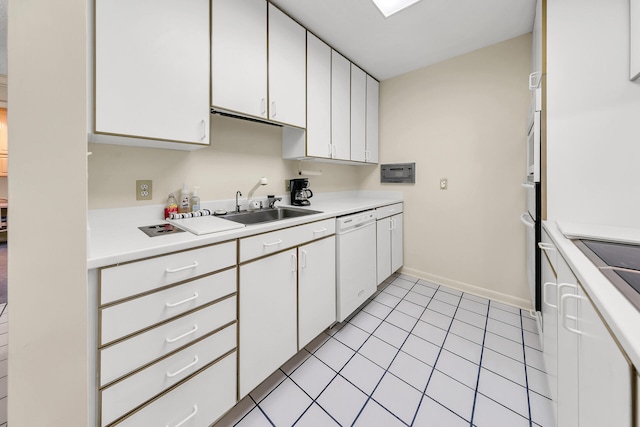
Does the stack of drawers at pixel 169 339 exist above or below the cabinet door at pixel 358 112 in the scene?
below

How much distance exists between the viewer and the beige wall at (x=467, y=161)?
2125 millimetres

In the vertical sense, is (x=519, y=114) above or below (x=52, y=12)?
above

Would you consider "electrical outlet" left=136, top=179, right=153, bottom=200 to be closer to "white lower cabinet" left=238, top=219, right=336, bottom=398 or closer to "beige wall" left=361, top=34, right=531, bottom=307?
"white lower cabinet" left=238, top=219, right=336, bottom=398

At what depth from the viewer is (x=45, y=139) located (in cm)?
64

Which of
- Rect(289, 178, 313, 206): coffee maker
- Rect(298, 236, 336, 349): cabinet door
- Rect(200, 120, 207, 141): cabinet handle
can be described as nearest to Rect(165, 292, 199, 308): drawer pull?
Rect(298, 236, 336, 349): cabinet door

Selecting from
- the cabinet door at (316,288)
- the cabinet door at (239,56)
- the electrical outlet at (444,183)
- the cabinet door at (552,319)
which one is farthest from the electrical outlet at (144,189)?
the electrical outlet at (444,183)

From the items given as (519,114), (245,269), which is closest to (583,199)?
(519,114)

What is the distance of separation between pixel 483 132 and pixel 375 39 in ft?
4.30

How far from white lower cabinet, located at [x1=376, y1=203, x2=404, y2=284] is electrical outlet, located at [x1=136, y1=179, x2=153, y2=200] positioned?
1762 millimetres

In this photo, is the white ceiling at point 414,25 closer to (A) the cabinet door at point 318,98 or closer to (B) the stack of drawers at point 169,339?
(A) the cabinet door at point 318,98

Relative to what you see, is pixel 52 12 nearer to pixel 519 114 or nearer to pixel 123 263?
pixel 123 263

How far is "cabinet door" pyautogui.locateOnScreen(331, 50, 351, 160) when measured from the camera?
7.22 ft

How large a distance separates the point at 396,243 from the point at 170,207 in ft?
7.08

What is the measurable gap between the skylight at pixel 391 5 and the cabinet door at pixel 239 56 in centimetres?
82
